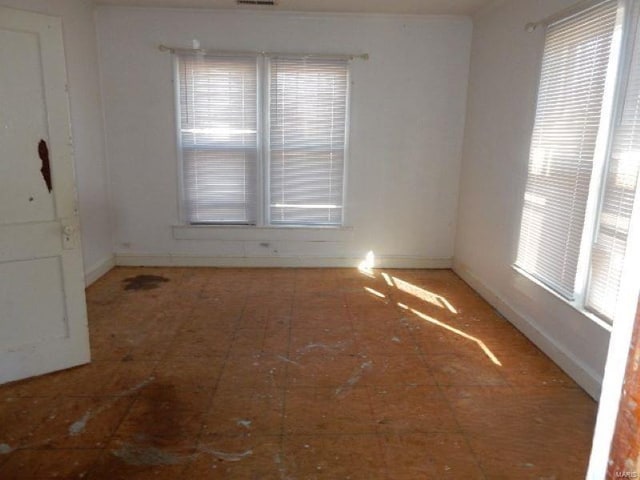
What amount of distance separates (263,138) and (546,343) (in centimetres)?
332

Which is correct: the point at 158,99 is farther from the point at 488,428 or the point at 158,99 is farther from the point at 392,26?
the point at 488,428

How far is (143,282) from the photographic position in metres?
4.60

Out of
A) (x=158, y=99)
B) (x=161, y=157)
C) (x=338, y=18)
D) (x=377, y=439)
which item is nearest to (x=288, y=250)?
(x=161, y=157)

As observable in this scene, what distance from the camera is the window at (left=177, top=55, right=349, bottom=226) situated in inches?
187

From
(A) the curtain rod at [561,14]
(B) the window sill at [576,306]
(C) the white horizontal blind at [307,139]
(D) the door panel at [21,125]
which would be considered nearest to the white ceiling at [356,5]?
(C) the white horizontal blind at [307,139]

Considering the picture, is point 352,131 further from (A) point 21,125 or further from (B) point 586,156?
(A) point 21,125

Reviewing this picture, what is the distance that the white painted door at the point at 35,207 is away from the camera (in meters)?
2.44

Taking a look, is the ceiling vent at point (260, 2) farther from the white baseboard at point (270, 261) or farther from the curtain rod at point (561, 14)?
the white baseboard at point (270, 261)

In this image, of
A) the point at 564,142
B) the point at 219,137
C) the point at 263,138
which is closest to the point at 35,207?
the point at 219,137

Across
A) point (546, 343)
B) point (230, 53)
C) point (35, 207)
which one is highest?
A: point (230, 53)

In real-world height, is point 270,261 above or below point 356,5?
below

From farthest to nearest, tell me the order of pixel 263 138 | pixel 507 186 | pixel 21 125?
pixel 263 138
pixel 507 186
pixel 21 125

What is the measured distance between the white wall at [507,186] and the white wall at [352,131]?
28cm

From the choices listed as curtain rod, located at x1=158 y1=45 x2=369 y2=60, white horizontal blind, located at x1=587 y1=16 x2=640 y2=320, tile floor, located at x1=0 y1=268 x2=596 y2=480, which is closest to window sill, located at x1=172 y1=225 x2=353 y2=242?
tile floor, located at x1=0 y1=268 x2=596 y2=480
